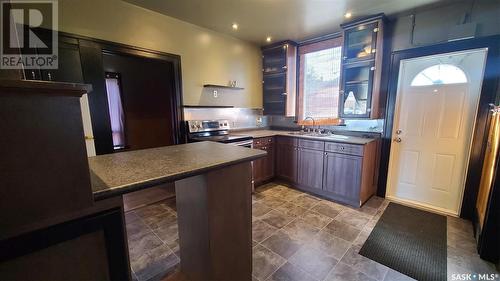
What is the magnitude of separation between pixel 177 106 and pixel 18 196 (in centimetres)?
256

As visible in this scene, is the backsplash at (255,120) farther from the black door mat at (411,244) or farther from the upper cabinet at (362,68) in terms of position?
the black door mat at (411,244)

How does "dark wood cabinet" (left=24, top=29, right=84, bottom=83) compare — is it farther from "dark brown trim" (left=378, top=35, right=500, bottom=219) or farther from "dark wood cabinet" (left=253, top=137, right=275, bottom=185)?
"dark brown trim" (left=378, top=35, right=500, bottom=219)

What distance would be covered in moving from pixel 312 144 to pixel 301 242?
1598 mm

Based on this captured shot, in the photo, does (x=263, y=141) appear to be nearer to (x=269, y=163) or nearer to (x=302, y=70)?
(x=269, y=163)

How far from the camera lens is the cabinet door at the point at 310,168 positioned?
3.25 m

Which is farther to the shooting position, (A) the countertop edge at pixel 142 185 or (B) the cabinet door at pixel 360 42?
(B) the cabinet door at pixel 360 42

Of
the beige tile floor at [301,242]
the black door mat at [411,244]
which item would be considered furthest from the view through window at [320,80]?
the black door mat at [411,244]

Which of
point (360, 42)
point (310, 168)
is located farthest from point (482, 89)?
point (310, 168)

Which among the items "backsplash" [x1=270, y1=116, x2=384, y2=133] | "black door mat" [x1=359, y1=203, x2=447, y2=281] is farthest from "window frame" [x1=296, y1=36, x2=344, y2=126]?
"black door mat" [x1=359, y1=203, x2=447, y2=281]

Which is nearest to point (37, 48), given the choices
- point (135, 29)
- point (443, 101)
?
point (135, 29)

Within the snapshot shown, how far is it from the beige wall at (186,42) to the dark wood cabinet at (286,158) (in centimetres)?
109

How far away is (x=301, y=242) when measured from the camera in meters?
2.15

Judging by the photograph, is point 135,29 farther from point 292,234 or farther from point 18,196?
point 292,234

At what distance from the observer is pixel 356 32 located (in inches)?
118
